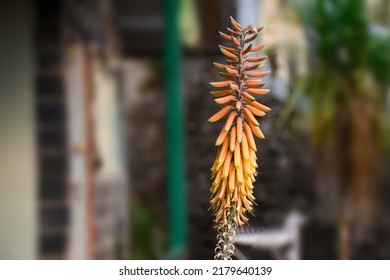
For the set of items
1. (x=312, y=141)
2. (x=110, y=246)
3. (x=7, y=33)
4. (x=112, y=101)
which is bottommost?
(x=110, y=246)

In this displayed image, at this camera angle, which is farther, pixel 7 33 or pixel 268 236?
pixel 7 33

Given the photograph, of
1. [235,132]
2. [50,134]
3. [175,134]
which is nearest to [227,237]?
[235,132]

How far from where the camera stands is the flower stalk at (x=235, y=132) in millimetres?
334

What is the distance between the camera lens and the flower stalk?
334 mm

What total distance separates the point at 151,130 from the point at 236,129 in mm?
1624

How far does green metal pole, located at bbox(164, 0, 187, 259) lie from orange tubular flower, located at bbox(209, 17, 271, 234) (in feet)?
5.18

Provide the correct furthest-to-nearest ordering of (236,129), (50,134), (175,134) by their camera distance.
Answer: (175,134)
(50,134)
(236,129)

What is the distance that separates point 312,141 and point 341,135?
0.27 feet

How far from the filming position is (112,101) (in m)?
1.88

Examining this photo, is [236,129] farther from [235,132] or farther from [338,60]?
[338,60]

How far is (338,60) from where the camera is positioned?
1.77 metres

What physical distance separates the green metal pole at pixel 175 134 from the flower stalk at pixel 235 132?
1.58 m
